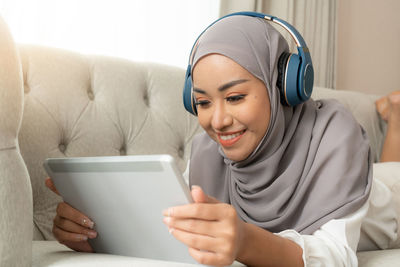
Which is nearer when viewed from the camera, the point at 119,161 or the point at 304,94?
the point at 119,161

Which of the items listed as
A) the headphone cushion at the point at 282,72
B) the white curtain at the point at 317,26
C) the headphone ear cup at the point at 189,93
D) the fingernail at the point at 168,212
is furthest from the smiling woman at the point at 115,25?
the fingernail at the point at 168,212

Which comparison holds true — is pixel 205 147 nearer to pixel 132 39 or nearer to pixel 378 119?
pixel 132 39

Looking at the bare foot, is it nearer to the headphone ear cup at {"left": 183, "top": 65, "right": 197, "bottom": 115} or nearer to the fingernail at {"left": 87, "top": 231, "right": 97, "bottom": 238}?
the headphone ear cup at {"left": 183, "top": 65, "right": 197, "bottom": 115}

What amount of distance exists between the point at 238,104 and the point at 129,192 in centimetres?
36

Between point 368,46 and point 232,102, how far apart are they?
250 cm

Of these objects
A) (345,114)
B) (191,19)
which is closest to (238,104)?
(345,114)

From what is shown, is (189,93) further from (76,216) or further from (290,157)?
(76,216)

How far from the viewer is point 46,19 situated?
1.68m

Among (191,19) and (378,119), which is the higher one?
(191,19)

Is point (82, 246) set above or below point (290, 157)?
below

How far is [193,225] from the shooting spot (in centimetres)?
62

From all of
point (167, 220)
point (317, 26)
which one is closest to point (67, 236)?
point (167, 220)

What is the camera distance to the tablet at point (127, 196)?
0.61m

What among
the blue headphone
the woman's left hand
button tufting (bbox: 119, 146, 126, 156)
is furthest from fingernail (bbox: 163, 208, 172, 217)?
button tufting (bbox: 119, 146, 126, 156)
